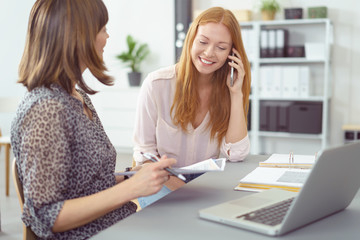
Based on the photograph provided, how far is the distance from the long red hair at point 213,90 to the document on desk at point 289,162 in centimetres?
26

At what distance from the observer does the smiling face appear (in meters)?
1.78

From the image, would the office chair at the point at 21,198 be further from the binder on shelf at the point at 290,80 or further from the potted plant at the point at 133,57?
the potted plant at the point at 133,57

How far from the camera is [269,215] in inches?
38.5

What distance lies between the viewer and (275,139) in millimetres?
4914

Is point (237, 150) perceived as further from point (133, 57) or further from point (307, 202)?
point (133, 57)

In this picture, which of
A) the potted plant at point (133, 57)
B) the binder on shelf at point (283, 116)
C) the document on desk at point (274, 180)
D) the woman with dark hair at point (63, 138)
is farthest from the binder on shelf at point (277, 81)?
the woman with dark hair at point (63, 138)

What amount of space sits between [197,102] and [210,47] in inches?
9.2

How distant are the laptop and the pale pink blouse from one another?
699 mm

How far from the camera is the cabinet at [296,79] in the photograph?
4398 mm

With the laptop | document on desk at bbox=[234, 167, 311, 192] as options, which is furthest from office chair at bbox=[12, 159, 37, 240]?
document on desk at bbox=[234, 167, 311, 192]

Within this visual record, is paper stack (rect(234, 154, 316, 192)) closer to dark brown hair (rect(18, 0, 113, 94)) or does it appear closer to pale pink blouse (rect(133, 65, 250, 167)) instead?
pale pink blouse (rect(133, 65, 250, 167))

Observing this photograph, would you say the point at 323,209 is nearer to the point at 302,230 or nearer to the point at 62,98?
the point at 302,230

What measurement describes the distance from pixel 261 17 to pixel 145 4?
1461mm

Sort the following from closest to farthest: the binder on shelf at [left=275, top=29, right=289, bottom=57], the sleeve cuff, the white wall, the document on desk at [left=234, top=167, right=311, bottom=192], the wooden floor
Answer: the document on desk at [left=234, top=167, right=311, bottom=192] → the sleeve cuff → the wooden floor → the binder on shelf at [left=275, top=29, right=289, bottom=57] → the white wall
